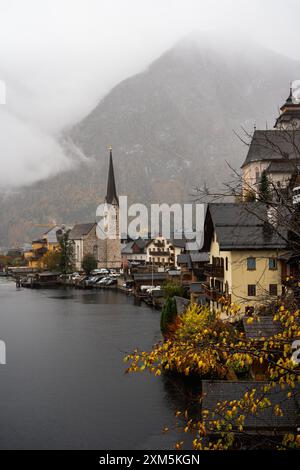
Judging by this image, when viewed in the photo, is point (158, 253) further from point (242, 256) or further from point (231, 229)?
point (231, 229)

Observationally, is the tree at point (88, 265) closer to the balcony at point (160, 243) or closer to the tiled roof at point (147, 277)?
the balcony at point (160, 243)

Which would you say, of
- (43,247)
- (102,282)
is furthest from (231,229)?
(43,247)

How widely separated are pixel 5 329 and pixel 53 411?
20368 mm

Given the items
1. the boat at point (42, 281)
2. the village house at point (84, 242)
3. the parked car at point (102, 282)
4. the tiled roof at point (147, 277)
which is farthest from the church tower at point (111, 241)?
the tiled roof at point (147, 277)

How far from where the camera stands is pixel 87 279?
81.7 m

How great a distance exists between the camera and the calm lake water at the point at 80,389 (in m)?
16.8

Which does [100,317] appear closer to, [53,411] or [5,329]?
[5,329]

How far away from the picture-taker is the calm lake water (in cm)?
1678

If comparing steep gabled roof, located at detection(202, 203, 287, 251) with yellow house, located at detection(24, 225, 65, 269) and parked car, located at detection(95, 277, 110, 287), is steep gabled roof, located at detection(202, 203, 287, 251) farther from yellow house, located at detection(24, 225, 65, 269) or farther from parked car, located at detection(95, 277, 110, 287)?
yellow house, located at detection(24, 225, 65, 269)

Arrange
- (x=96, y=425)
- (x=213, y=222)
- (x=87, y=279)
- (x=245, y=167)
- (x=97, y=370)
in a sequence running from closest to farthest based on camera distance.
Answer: (x=96, y=425)
(x=97, y=370)
(x=213, y=222)
(x=245, y=167)
(x=87, y=279)

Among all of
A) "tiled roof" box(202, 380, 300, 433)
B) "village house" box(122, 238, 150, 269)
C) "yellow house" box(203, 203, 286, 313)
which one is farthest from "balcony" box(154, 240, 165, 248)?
"tiled roof" box(202, 380, 300, 433)

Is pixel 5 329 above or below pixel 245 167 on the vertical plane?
below
